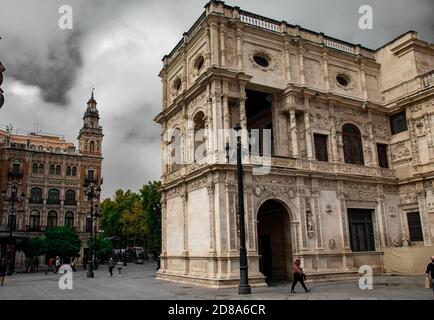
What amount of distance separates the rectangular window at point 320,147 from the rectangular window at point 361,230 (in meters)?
3.54

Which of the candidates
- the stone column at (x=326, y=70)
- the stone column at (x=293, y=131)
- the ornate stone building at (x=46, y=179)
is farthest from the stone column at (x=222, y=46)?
the ornate stone building at (x=46, y=179)

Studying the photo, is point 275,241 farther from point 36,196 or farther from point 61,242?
point 36,196

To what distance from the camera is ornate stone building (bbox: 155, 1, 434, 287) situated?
20547mm

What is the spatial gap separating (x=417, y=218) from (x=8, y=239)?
32915mm

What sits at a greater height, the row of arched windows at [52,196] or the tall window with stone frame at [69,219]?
the row of arched windows at [52,196]

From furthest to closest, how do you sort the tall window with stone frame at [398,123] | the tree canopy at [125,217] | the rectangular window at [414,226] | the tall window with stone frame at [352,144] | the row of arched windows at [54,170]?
the tree canopy at [125,217] < the row of arched windows at [54,170] < the tall window with stone frame at [398,123] < the tall window with stone frame at [352,144] < the rectangular window at [414,226]

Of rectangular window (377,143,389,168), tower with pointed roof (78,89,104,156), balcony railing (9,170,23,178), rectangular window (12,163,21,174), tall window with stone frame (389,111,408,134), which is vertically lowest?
rectangular window (377,143,389,168)

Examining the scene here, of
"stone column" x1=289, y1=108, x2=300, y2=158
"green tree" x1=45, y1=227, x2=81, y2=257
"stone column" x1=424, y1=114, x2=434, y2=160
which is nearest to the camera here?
"stone column" x1=289, y1=108, x2=300, y2=158

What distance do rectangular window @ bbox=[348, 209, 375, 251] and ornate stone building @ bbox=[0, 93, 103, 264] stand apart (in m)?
42.1

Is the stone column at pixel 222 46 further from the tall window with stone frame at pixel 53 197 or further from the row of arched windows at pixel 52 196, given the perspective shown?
the tall window with stone frame at pixel 53 197

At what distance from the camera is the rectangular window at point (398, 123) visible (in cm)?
2622

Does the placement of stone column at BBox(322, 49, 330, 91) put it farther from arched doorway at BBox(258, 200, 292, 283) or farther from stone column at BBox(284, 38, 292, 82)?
arched doorway at BBox(258, 200, 292, 283)

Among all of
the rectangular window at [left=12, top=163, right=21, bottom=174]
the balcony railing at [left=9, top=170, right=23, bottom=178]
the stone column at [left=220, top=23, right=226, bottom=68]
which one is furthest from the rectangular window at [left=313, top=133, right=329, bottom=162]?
the rectangular window at [left=12, top=163, right=21, bottom=174]
